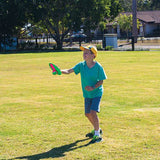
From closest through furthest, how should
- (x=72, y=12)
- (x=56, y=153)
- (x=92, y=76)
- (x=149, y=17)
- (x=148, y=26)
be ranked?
(x=56, y=153) → (x=92, y=76) → (x=72, y=12) → (x=148, y=26) → (x=149, y=17)

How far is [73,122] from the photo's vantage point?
7590 millimetres

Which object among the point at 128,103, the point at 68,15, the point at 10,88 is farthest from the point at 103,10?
the point at 128,103

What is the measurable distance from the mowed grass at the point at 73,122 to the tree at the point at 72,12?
82.8 feet

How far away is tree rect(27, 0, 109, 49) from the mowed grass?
25223 mm

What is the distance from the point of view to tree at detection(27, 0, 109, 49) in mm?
37281

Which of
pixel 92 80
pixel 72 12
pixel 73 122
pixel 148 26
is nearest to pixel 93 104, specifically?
pixel 92 80

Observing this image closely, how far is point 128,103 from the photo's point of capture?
950 centimetres

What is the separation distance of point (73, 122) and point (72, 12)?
31.4m

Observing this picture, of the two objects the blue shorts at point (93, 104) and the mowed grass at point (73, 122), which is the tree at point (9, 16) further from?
the blue shorts at point (93, 104)

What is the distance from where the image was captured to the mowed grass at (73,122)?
5.76m

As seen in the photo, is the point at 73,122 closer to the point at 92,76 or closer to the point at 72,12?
the point at 92,76

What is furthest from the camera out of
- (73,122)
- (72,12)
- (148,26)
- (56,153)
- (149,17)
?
(149,17)

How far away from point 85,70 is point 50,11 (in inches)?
1331

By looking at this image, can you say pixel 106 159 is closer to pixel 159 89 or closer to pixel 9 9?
pixel 159 89
